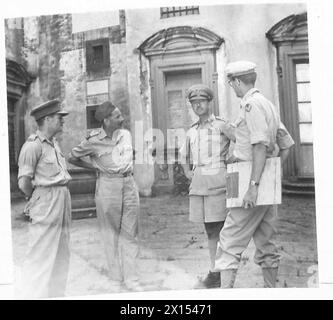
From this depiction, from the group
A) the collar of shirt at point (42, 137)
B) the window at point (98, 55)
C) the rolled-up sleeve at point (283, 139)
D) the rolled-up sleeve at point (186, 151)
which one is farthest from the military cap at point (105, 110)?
the rolled-up sleeve at point (283, 139)

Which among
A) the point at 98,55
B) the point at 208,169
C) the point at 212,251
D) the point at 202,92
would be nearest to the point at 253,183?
the point at 208,169

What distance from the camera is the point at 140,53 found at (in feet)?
12.9

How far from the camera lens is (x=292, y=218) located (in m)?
3.81

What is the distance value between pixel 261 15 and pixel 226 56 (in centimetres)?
38

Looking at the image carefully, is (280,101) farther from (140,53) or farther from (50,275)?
(50,275)

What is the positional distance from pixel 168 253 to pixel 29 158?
3.99 feet

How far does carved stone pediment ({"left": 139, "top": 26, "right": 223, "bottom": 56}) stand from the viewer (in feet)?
12.8

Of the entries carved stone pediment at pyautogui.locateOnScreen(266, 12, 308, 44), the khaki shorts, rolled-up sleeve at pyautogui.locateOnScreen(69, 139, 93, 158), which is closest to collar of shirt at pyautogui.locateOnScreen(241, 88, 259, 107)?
carved stone pediment at pyautogui.locateOnScreen(266, 12, 308, 44)

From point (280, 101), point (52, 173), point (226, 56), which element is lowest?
point (52, 173)

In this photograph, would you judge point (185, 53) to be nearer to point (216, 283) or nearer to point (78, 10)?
point (78, 10)

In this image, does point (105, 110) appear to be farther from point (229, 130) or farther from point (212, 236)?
point (212, 236)

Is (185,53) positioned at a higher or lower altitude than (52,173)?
higher

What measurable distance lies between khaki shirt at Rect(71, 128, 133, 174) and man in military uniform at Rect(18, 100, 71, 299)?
20 centimetres
